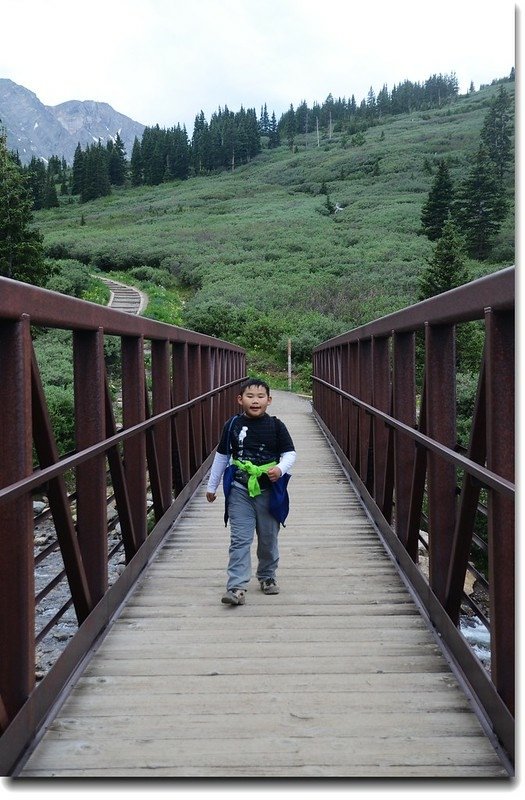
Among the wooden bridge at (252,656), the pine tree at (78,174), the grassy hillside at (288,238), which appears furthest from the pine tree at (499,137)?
the wooden bridge at (252,656)

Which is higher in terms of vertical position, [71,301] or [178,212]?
[178,212]

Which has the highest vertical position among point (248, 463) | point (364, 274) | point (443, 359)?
point (364, 274)

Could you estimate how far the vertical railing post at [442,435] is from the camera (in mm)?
3930

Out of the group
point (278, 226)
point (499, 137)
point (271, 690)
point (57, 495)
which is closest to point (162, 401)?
point (57, 495)

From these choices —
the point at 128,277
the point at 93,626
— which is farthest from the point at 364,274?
the point at 93,626

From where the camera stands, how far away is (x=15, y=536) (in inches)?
108

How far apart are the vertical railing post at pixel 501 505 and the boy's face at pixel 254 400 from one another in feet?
6.76

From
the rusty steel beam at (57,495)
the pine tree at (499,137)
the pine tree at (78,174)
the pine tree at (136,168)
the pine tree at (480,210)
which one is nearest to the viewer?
the rusty steel beam at (57,495)

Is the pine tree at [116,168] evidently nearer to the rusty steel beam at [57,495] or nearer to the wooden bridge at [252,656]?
the wooden bridge at [252,656]

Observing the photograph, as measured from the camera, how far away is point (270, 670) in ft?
11.6

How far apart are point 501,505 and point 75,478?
2245mm

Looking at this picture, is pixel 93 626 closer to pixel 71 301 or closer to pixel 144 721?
pixel 144 721

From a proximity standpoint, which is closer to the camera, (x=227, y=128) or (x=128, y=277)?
(x=128, y=277)

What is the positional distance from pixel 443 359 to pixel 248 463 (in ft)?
4.61
